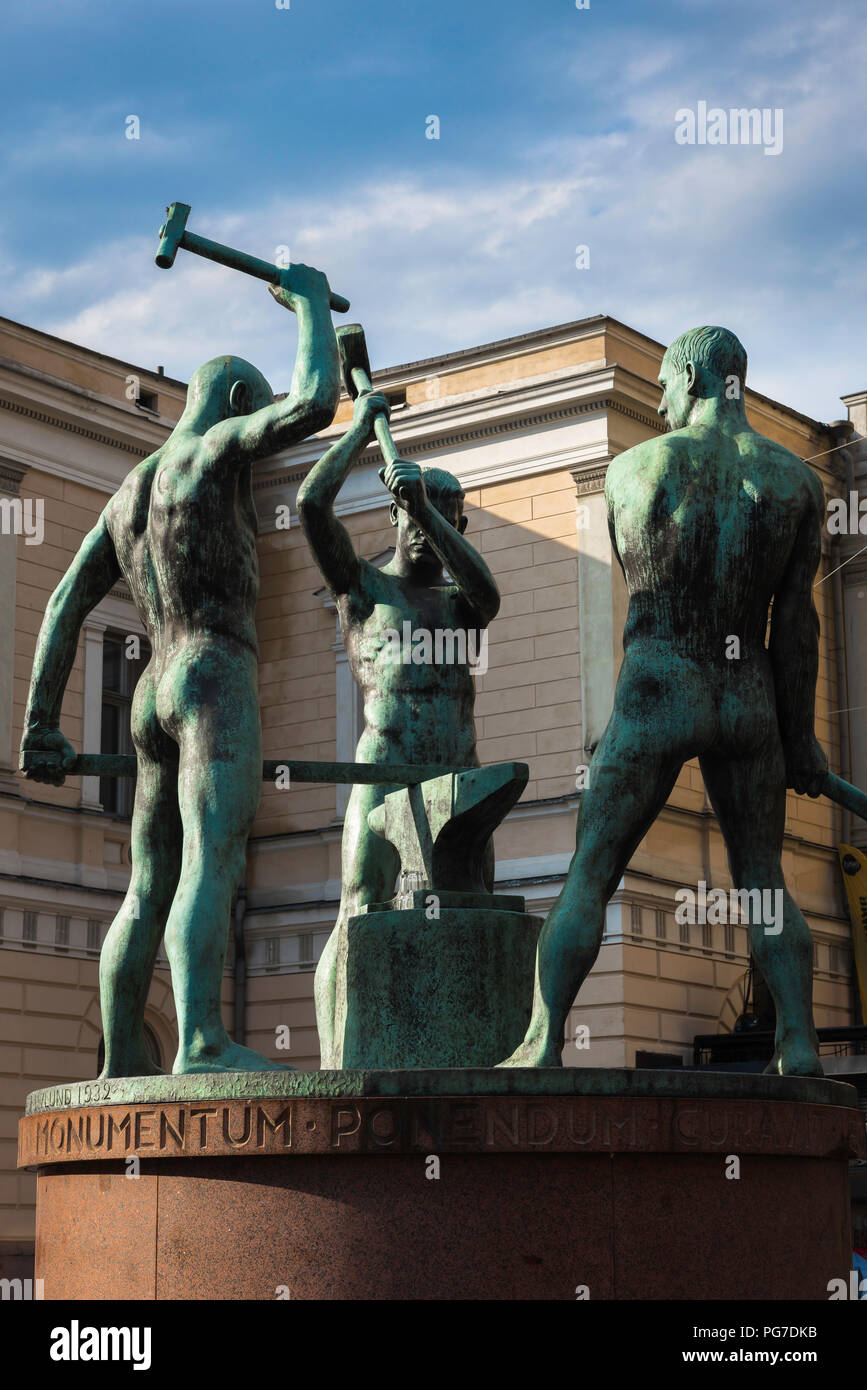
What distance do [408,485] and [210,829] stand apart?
1.46m

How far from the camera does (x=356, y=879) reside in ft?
22.7

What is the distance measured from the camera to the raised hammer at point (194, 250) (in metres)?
6.42

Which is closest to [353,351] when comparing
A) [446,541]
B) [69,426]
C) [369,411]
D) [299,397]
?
[369,411]

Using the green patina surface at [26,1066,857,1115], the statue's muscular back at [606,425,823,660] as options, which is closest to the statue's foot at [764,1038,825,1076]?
the green patina surface at [26,1066,857,1115]

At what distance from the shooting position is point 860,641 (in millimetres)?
25578

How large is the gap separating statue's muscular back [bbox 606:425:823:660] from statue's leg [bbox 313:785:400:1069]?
1.18m

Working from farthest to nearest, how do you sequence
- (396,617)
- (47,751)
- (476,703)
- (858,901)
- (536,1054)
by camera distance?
1. (858,901)
2. (476,703)
3. (396,617)
4. (47,751)
5. (536,1054)

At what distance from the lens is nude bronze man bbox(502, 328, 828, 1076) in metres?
6.06

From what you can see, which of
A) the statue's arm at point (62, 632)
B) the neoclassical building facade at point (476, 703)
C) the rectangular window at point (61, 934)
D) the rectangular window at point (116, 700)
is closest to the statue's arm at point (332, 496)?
the statue's arm at point (62, 632)

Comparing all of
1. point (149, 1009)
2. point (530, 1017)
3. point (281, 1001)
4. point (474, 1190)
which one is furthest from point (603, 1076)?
point (281, 1001)

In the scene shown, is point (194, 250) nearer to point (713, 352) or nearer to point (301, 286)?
point (301, 286)

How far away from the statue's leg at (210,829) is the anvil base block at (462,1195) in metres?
0.37

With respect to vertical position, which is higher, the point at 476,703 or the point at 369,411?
the point at 476,703

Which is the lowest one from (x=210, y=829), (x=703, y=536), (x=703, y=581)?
(x=210, y=829)
